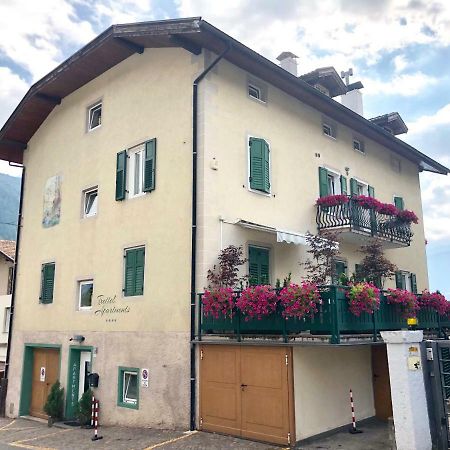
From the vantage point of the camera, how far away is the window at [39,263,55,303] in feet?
59.0

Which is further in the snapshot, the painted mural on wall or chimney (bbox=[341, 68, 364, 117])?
chimney (bbox=[341, 68, 364, 117])

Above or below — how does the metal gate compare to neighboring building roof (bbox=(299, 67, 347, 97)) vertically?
below

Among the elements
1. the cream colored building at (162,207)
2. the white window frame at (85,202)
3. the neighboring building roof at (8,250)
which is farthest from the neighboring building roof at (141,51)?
the neighboring building roof at (8,250)

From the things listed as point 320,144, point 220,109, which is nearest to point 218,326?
point 220,109

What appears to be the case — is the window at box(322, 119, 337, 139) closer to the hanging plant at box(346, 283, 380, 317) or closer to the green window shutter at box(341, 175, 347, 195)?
Answer: the green window shutter at box(341, 175, 347, 195)

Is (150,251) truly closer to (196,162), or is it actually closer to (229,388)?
(196,162)

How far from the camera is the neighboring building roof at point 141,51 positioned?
13641 millimetres

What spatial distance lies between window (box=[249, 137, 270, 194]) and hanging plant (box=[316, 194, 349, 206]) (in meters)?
2.72

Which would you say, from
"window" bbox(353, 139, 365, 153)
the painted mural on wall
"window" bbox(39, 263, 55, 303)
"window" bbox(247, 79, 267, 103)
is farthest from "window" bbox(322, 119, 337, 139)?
"window" bbox(39, 263, 55, 303)

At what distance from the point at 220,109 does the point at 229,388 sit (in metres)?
7.57

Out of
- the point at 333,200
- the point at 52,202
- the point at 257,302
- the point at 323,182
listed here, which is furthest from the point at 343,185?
the point at 52,202

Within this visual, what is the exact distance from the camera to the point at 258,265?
14.3m

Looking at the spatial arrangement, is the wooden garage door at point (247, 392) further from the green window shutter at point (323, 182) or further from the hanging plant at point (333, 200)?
the green window shutter at point (323, 182)

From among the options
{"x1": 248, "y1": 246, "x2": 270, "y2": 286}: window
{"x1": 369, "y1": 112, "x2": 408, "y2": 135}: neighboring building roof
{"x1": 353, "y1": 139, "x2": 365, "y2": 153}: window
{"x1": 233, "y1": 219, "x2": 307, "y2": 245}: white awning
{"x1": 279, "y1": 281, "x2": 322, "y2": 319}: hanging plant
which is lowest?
{"x1": 279, "y1": 281, "x2": 322, "y2": 319}: hanging plant
